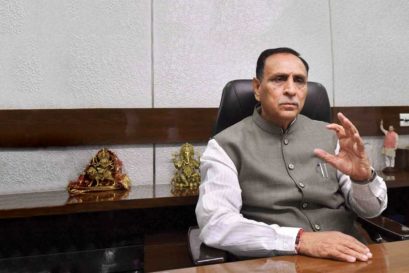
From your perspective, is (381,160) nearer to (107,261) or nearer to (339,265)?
(339,265)

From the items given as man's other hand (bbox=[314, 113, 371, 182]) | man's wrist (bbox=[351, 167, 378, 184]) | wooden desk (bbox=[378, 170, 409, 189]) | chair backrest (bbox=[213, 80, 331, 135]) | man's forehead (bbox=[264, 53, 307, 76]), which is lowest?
Result: wooden desk (bbox=[378, 170, 409, 189])

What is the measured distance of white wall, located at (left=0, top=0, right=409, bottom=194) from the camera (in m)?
1.70

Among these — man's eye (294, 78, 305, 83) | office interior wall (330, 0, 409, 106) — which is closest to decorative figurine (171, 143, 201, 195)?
man's eye (294, 78, 305, 83)

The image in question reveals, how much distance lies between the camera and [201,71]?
1.96 m

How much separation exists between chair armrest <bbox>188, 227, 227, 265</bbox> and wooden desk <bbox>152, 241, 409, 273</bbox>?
0.40 ft

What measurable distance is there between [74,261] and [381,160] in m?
2.26

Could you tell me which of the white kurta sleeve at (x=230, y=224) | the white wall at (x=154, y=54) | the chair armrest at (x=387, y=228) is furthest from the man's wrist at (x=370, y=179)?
the white wall at (x=154, y=54)

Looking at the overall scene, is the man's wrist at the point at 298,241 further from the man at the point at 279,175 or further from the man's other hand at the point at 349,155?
the man's other hand at the point at 349,155

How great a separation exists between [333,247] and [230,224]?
331 millimetres

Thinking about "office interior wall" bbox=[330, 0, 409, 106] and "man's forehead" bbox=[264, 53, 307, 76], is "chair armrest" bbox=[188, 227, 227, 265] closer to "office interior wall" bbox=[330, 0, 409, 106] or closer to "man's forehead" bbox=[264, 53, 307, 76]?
"man's forehead" bbox=[264, 53, 307, 76]

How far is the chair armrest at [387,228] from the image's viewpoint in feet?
3.46

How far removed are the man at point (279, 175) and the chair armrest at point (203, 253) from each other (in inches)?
1.4

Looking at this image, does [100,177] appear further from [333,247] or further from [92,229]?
[333,247]

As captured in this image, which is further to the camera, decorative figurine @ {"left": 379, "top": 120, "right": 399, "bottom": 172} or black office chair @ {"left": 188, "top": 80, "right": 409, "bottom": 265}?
decorative figurine @ {"left": 379, "top": 120, "right": 399, "bottom": 172}
